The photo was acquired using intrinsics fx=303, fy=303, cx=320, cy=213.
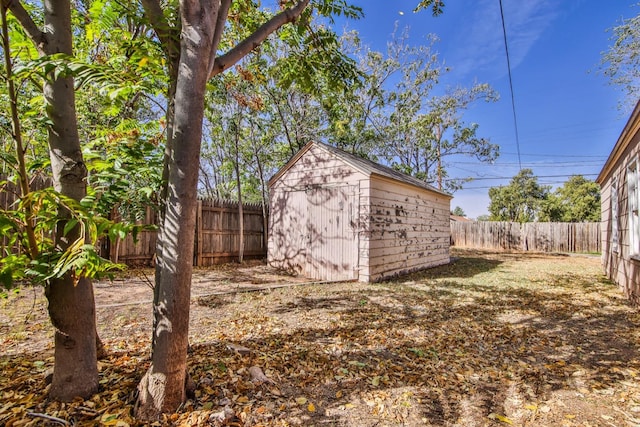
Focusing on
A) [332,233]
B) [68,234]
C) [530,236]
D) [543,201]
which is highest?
[543,201]

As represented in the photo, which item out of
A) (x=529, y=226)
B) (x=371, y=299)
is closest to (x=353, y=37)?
(x=371, y=299)

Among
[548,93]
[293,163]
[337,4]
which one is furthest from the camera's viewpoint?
[548,93]

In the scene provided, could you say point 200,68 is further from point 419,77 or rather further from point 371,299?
point 419,77

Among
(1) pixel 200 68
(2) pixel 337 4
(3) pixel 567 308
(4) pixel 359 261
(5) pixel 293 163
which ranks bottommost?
(3) pixel 567 308

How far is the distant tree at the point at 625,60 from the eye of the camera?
7883 millimetres

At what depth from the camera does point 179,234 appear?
198 cm

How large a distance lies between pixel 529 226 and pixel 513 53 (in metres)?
15.8

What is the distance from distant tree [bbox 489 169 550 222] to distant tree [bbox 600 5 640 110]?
89.9 ft

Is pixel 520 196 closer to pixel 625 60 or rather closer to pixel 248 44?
pixel 625 60

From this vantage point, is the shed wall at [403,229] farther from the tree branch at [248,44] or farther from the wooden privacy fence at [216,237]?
the wooden privacy fence at [216,237]

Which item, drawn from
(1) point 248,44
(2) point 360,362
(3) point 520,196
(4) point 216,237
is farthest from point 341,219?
(3) point 520,196

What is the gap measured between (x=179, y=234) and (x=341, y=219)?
6.30 metres

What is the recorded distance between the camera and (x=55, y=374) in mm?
1977

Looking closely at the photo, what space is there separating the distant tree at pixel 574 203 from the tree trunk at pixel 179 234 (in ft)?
107
